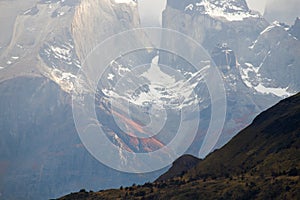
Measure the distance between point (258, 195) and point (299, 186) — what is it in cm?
1348

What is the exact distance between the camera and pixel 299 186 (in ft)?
619

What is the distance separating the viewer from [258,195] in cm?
19775

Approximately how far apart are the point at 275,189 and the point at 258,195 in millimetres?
5025

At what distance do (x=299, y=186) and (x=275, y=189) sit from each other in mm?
9071

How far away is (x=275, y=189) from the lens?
196 meters
